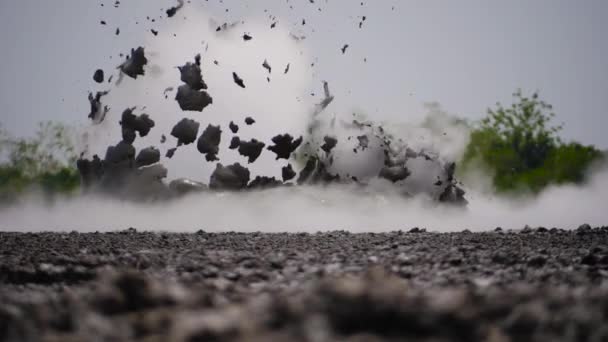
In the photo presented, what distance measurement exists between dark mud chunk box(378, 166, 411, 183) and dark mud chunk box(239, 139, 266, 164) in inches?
288

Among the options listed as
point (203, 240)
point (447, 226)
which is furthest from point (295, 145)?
point (203, 240)

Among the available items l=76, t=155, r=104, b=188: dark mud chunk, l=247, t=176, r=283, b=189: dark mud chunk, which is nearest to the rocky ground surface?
l=247, t=176, r=283, b=189: dark mud chunk

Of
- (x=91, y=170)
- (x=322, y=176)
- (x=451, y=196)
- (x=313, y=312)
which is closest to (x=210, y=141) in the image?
(x=322, y=176)

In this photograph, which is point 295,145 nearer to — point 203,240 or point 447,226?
point 447,226

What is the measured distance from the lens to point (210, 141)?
3497 centimetres

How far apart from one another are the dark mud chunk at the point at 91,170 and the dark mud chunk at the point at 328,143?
1329 cm

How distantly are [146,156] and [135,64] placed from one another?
5257 mm

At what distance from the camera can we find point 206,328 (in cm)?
334

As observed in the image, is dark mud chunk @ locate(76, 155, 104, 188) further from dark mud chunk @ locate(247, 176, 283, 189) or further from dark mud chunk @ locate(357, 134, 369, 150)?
dark mud chunk @ locate(357, 134, 369, 150)

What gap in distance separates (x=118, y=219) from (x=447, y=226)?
52.7ft

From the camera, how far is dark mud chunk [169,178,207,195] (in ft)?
113

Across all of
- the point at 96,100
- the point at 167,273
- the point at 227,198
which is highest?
the point at 96,100

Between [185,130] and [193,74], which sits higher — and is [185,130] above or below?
below

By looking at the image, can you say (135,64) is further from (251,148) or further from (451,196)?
(451,196)
